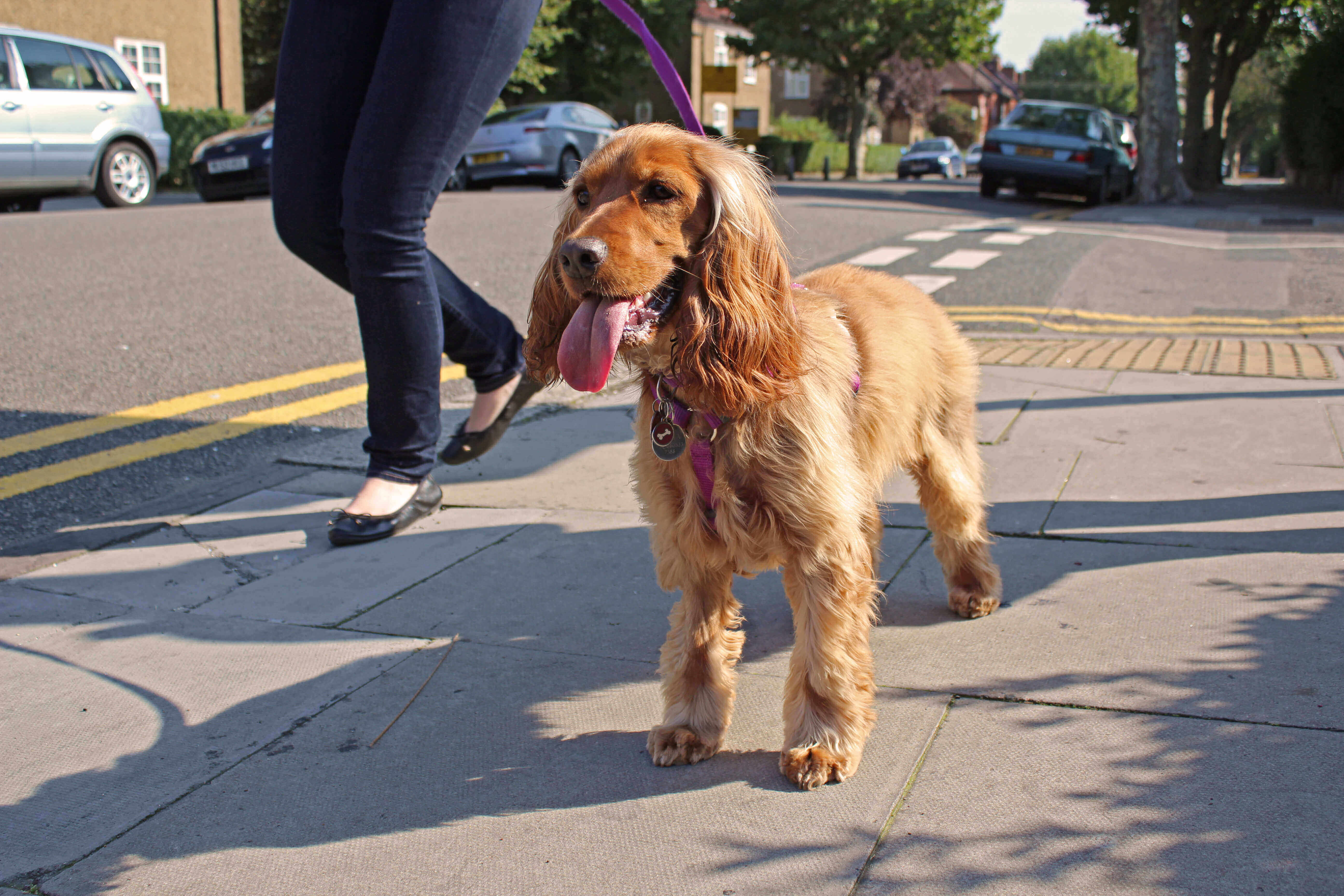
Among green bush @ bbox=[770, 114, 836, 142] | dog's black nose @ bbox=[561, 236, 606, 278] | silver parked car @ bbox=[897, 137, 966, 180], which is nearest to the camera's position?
dog's black nose @ bbox=[561, 236, 606, 278]

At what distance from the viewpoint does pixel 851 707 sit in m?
2.37

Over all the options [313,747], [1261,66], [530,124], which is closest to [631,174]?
[313,747]

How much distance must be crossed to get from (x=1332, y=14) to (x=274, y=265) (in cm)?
2399

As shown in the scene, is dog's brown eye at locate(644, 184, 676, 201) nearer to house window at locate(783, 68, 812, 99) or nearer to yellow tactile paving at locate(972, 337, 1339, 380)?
yellow tactile paving at locate(972, 337, 1339, 380)

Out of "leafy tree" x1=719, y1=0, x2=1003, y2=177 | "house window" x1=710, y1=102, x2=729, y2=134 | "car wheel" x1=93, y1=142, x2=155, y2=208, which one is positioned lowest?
"car wheel" x1=93, y1=142, x2=155, y2=208

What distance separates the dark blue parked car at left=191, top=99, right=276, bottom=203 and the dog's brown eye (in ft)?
50.3

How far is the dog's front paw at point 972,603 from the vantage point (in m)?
3.09

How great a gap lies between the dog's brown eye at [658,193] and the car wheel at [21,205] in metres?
15.8

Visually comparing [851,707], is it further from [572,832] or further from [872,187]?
[872,187]

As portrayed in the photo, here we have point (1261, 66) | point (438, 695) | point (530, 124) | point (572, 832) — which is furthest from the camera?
point (1261, 66)

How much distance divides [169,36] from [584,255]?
30910mm

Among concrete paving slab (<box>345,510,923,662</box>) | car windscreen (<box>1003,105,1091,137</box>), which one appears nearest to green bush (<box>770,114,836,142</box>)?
car windscreen (<box>1003,105,1091,137</box>)

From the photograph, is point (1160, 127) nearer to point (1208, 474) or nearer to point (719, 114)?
point (1208, 474)

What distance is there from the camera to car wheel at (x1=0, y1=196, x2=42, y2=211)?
15.4 meters
